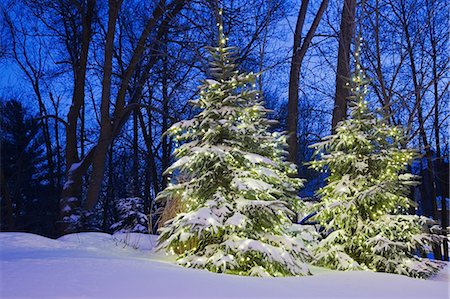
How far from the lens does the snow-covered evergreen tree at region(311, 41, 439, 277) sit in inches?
253

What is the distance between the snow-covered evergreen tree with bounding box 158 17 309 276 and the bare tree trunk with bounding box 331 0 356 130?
4.77 metres

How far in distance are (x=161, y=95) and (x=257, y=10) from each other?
29.9ft

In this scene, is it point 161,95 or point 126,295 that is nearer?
point 126,295

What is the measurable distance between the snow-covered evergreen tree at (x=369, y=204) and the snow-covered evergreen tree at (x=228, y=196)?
4.85 feet

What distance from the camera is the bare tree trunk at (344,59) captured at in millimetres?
10266

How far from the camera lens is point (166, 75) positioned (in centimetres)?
1592

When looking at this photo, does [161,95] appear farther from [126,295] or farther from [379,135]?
[126,295]

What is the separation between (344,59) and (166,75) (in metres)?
7.44

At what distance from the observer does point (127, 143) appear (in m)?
23.5

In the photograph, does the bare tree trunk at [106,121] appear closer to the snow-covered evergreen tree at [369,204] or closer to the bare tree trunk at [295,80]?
the bare tree trunk at [295,80]

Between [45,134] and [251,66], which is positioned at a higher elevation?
[251,66]

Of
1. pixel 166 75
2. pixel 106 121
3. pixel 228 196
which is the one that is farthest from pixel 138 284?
pixel 166 75

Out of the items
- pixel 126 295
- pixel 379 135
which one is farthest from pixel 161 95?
pixel 126 295

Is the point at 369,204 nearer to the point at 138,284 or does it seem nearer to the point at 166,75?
the point at 138,284
